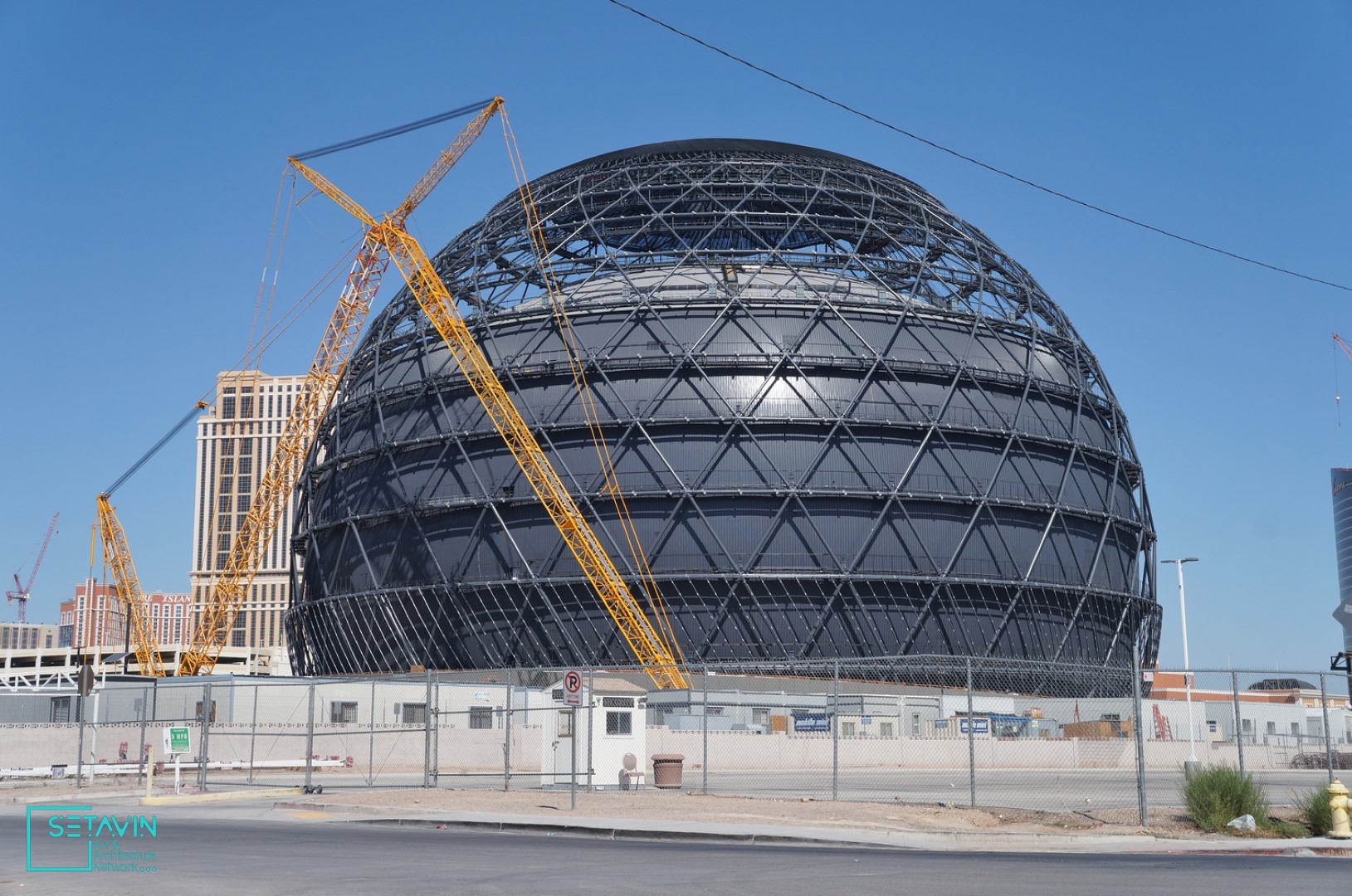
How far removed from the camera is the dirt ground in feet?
62.1

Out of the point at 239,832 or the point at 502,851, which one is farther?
the point at 239,832

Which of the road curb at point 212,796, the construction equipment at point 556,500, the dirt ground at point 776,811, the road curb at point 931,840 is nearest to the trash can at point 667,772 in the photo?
the dirt ground at point 776,811

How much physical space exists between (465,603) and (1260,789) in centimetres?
3423

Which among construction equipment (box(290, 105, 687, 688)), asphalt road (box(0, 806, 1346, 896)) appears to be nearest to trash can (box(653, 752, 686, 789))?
asphalt road (box(0, 806, 1346, 896))

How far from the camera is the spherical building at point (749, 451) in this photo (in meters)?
47.4

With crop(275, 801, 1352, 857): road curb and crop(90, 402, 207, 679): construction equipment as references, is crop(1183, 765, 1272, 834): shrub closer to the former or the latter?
crop(275, 801, 1352, 857): road curb

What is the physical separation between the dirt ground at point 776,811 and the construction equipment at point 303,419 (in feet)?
138

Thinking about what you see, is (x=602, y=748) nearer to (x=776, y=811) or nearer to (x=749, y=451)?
(x=776, y=811)

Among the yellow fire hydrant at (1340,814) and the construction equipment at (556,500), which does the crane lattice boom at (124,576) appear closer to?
the construction equipment at (556,500)

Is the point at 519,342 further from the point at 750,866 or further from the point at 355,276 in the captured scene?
the point at 750,866

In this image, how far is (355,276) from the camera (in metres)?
68.2

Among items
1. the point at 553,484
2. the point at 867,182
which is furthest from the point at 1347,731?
the point at 553,484

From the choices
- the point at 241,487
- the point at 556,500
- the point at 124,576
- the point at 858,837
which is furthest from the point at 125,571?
the point at 241,487

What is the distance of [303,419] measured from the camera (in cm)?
7044
